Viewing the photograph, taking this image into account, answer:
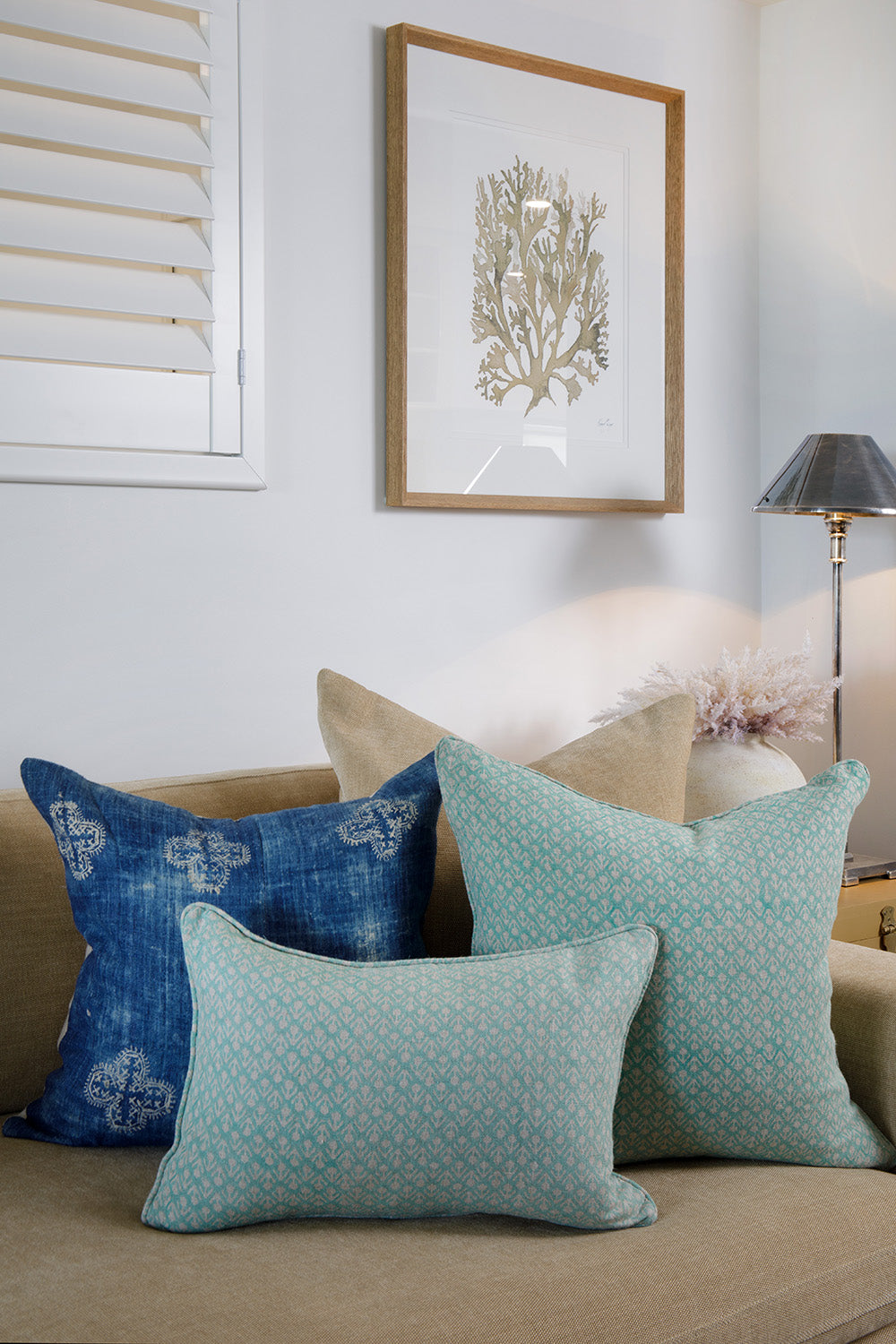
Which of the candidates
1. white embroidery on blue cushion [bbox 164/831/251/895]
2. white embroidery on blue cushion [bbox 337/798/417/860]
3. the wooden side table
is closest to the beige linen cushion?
white embroidery on blue cushion [bbox 337/798/417/860]

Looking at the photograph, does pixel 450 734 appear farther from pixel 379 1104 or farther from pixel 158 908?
pixel 379 1104

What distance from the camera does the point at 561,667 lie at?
237 centimetres

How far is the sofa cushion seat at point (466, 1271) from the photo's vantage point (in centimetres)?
97

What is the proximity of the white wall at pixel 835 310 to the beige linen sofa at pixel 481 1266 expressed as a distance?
125 centimetres

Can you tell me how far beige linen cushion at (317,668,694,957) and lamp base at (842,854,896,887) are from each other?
0.73m

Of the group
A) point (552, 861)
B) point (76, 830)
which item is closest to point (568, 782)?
point (552, 861)

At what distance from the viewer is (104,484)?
183 centimetres

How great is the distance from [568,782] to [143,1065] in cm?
62

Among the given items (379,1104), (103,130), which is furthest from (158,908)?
(103,130)

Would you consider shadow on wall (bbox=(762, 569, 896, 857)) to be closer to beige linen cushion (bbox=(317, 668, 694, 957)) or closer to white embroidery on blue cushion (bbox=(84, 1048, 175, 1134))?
beige linen cushion (bbox=(317, 668, 694, 957))

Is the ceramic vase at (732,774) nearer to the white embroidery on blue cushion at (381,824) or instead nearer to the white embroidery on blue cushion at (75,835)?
the white embroidery on blue cushion at (381,824)

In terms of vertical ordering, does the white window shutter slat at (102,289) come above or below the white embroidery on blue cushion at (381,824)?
above

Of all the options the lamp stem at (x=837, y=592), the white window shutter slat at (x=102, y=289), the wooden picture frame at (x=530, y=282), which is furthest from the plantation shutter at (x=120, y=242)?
the lamp stem at (x=837, y=592)

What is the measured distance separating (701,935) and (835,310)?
174 cm
